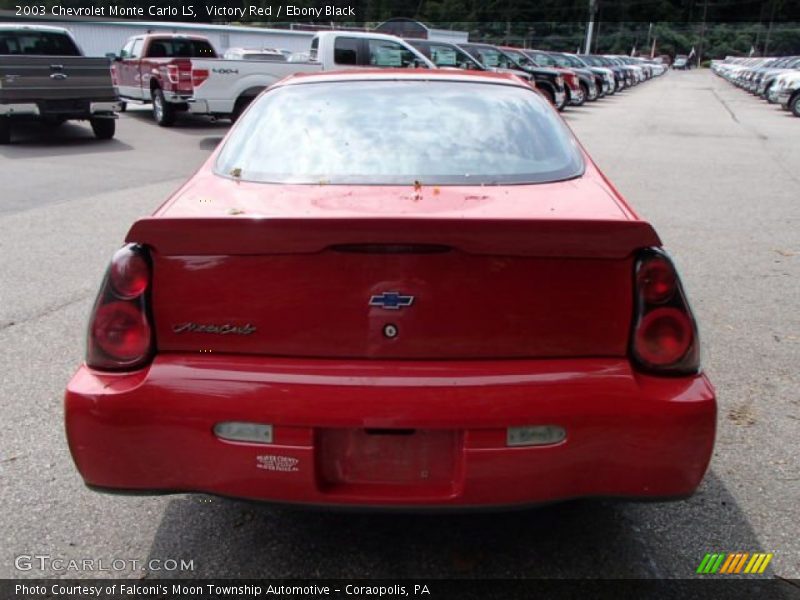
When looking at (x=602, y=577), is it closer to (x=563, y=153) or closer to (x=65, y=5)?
(x=563, y=153)

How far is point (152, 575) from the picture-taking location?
2.44 m

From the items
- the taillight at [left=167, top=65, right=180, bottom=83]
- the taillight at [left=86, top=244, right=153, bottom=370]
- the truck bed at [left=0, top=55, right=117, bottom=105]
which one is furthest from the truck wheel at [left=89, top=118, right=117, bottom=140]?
the taillight at [left=86, top=244, right=153, bottom=370]

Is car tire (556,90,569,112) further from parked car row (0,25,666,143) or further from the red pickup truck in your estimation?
the red pickup truck

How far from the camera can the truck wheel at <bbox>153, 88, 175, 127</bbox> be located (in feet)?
50.5

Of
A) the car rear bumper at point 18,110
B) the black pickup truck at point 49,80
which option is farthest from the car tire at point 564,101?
the car rear bumper at point 18,110

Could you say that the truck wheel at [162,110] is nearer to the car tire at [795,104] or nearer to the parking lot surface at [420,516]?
the parking lot surface at [420,516]

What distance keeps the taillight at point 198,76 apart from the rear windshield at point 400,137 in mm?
10900

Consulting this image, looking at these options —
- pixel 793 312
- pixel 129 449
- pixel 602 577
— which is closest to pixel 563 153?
pixel 602 577

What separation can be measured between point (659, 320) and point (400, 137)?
125 centimetres

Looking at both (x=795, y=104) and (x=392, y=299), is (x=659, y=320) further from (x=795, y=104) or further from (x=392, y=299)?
(x=795, y=104)

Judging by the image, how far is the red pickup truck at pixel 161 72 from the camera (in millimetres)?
14352

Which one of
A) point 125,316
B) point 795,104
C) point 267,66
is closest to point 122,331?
point 125,316

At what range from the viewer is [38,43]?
12914 millimetres

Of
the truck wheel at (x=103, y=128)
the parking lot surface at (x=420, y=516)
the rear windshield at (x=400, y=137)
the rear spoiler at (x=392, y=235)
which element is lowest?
the truck wheel at (x=103, y=128)
